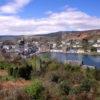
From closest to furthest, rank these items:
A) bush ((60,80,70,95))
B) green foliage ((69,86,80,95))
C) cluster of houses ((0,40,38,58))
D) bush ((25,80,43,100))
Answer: bush ((25,80,43,100))
green foliage ((69,86,80,95))
bush ((60,80,70,95))
cluster of houses ((0,40,38,58))

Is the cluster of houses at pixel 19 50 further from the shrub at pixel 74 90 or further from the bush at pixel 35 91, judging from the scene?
the bush at pixel 35 91

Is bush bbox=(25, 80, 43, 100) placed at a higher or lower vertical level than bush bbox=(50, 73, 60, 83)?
higher

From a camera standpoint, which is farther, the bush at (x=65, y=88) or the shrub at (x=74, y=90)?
the bush at (x=65, y=88)

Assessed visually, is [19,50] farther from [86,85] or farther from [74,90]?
[74,90]

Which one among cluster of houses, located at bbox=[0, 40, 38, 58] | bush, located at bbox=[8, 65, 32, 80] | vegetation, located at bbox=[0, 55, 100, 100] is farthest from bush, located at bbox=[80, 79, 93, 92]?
cluster of houses, located at bbox=[0, 40, 38, 58]

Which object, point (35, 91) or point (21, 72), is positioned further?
point (21, 72)

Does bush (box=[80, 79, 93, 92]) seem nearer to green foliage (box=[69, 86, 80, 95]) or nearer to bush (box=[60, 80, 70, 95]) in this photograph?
green foliage (box=[69, 86, 80, 95])

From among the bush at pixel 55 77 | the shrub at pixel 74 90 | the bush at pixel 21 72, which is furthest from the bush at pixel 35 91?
the bush at pixel 21 72

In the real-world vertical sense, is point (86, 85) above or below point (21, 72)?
above

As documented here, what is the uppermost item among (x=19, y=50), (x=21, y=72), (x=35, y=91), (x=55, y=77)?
(x=35, y=91)

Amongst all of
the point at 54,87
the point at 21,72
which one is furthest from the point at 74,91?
the point at 21,72

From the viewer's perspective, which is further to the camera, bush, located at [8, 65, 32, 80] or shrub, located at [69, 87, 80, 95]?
bush, located at [8, 65, 32, 80]

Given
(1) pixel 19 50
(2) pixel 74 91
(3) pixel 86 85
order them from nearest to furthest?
(2) pixel 74 91
(3) pixel 86 85
(1) pixel 19 50

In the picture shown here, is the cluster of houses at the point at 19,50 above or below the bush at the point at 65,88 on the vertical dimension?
below
